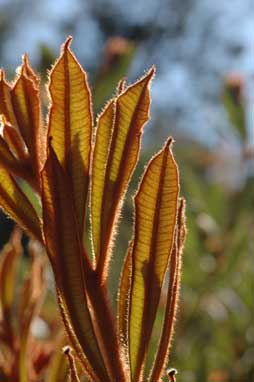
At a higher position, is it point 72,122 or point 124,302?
point 72,122

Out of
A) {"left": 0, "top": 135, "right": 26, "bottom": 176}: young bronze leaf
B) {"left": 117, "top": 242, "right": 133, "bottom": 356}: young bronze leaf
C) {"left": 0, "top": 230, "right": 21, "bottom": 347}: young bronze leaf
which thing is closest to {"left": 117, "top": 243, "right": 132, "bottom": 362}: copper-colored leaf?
{"left": 117, "top": 242, "right": 133, "bottom": 356}: young bronze leaf

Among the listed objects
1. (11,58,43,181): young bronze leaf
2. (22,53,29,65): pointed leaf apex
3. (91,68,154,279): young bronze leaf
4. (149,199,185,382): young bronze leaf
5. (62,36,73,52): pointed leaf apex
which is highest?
(22,53,29,65): pointed leaf apex

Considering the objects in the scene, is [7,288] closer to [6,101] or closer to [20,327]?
[20,327]

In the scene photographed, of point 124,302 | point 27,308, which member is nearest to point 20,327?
point 27,308

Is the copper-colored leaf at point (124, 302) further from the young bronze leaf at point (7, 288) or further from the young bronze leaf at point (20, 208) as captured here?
the young bronze leaf at point (7, 288)

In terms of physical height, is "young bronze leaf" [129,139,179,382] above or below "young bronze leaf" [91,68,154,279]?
below

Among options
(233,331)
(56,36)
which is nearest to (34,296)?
(233,331)

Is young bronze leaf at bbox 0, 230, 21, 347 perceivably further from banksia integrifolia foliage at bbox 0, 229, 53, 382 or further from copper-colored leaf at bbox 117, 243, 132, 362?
copper-colored leaf at bbox 117, 243, 132, 362
